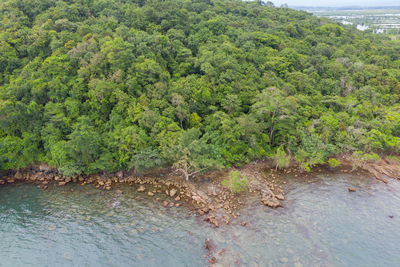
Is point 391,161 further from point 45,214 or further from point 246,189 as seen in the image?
point 45,214

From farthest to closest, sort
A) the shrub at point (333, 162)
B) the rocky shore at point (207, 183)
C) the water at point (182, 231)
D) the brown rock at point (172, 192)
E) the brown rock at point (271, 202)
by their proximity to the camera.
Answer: the shrub at point (333, 162) < the brown rock at point (172, 192) < the rocky shore at point (207, 183) < the brown rock at point (271, 202) < the water at point (182, 231)

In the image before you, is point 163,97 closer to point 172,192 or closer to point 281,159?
point 172,192

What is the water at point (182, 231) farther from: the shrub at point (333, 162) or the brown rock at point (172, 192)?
the shrub at point (333, 162)

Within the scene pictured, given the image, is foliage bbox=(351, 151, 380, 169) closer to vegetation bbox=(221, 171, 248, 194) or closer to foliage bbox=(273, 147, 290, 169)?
foliage bbox=(273, 147, 290, 169)

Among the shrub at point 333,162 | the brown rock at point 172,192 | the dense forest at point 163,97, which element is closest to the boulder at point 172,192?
the brown rock at point 172,192

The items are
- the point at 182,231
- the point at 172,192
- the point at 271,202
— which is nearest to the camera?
the point at 182,231

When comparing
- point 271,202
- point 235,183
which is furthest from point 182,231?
point 271,202

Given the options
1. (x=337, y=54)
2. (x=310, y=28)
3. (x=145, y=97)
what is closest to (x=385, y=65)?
(x=337, y=54)
